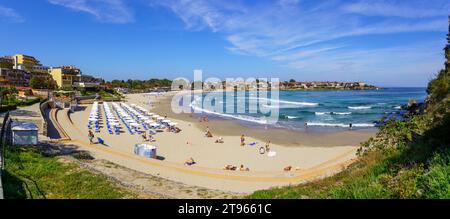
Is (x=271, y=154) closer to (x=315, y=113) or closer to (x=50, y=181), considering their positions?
(x=50, y=181)

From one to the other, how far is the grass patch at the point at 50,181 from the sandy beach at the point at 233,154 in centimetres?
374

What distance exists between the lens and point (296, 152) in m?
23.3

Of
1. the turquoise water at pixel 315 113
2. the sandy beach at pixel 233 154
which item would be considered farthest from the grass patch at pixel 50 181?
the turquoise water at pixel 315 113

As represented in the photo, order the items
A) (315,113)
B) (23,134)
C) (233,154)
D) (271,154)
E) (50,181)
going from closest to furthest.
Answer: (50,181), (23,134), (271,154), (233,154), (315,113)

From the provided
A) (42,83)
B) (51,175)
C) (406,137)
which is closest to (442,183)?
(406,137)

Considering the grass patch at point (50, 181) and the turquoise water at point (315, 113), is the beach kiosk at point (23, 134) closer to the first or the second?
the grass patch at point (50, 181)

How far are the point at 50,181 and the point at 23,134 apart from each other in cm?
621

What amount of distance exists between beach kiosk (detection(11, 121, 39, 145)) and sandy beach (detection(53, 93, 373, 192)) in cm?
304

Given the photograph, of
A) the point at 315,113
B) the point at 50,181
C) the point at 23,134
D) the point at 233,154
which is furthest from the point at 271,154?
the point at 315,113

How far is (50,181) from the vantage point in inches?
400

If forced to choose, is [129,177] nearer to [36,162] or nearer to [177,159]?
[36,162]

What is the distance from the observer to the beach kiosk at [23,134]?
14.7 meters

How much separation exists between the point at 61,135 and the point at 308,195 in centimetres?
1987
